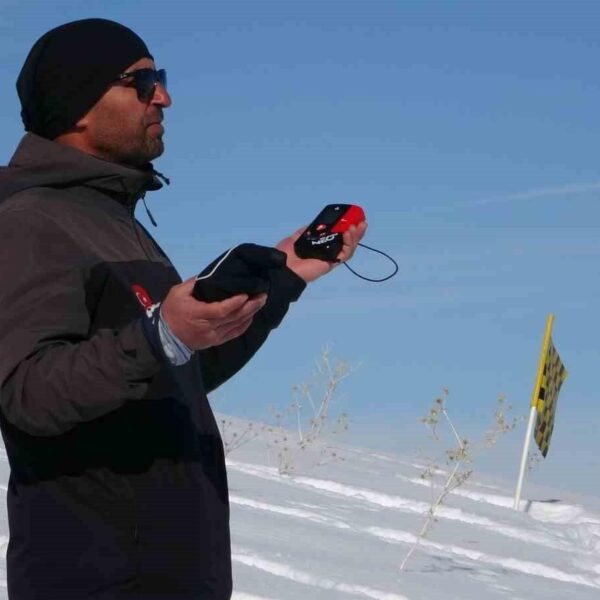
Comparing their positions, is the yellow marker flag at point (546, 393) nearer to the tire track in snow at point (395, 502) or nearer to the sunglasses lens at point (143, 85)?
the tire track in snow at point (395, 502)

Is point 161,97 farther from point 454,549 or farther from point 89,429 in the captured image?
point 454,549

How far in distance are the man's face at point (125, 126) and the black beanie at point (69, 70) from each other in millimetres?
21

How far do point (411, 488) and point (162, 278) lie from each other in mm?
7409

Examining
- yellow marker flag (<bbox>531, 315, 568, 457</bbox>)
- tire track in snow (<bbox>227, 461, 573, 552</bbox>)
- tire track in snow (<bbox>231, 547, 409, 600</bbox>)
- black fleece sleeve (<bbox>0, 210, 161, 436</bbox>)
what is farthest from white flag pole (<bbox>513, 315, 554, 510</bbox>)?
black fleece sleeve (<bbox>0, 210, 161, 436</bbox>)

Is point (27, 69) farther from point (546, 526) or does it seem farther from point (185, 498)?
point (546, 526)

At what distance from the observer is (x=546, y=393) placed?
1048cm

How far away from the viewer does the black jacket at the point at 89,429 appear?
1.93 metres

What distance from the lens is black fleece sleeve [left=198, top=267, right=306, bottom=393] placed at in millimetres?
2475

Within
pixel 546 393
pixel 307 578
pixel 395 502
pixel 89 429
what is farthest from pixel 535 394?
pixel 89 429

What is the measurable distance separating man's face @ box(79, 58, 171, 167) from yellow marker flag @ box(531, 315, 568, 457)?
8.29 m

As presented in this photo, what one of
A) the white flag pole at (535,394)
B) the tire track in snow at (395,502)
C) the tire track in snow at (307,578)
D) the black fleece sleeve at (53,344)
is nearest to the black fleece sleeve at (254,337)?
the black fleece sleeve at (53,344)

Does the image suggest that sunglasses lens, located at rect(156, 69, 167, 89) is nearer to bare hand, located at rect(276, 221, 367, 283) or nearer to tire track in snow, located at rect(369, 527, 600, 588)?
bare hand, located at rect(276, 221, 367, 283)

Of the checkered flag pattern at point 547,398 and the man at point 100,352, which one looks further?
the checkered flag pattern at point 547,398

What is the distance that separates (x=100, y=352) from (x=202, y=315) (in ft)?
0.57
